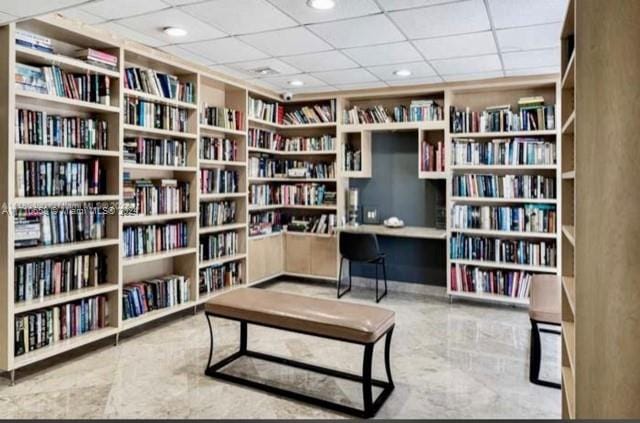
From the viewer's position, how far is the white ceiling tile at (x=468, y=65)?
4.06 m

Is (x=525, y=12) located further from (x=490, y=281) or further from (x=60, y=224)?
(x=60, y=224)

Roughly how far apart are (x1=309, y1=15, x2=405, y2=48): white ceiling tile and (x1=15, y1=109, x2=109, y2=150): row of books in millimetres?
1856

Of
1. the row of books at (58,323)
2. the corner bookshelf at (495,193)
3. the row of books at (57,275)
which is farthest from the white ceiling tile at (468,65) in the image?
the row of books at (58,323)

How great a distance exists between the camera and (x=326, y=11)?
2963 millimetres

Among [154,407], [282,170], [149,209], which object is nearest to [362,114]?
[282,170]

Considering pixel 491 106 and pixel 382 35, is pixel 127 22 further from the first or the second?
pixel 491 106

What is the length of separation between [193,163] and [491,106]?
3324 mm

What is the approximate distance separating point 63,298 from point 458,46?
361 cm

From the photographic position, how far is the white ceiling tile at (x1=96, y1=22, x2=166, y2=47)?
10.7 ft

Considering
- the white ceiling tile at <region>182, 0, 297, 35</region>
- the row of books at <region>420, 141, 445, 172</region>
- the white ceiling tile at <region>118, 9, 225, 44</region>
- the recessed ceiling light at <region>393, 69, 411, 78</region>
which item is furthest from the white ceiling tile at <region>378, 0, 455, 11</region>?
the row of books at <region>420, 141, 445, 172</region>

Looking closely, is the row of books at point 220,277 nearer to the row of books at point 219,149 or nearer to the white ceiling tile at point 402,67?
the row of books at point 219,149

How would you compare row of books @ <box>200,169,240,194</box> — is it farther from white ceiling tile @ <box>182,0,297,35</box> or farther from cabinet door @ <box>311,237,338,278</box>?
white ceiling tile @ <box>182,0,297,35</box>

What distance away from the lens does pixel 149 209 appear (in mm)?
4039

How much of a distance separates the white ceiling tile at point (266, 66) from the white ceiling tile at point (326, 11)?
1161 mm
